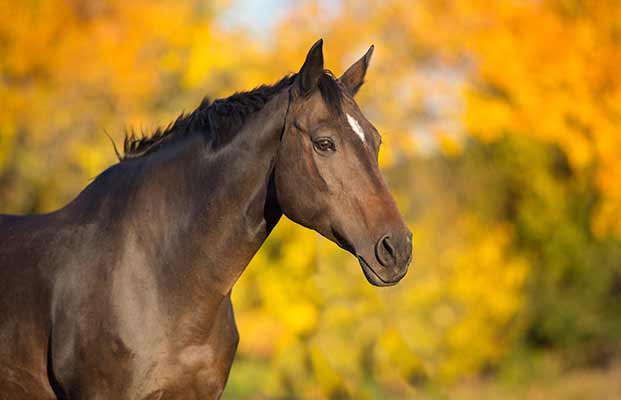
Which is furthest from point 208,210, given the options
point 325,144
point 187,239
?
point 325,144

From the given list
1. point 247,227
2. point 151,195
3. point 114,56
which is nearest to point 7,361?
point 151,195

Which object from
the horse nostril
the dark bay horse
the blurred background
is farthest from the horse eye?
the blurred background

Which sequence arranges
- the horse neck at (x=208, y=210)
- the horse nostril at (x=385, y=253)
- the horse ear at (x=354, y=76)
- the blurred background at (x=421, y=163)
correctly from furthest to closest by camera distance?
the blurred background at (x=421, y=163) < the horse ear at (x=354, y=76) < the horse neck at (x=208, y=210) < the horse nostril at (x=385, y=253)

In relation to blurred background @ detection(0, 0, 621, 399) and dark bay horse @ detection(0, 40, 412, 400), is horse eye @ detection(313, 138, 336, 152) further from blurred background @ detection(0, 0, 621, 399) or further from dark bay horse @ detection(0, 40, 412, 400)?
blurred background @ detection(0, 0, 621, 399)

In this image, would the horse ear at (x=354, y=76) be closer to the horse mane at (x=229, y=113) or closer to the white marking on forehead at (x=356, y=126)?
the horse mane at (x=229, y=113)

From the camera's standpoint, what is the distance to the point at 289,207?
3.61 m

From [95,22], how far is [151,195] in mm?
11093

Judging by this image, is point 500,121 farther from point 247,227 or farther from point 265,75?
point 247,227

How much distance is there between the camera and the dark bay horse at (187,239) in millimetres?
3488

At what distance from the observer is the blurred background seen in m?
11.8

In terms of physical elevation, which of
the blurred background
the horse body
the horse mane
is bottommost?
the horse body

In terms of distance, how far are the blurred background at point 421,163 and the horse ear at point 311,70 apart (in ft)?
25.9

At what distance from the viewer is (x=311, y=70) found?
3551mm

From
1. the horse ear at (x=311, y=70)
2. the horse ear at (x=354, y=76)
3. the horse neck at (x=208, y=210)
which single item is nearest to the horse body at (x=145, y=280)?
the horse neck at (x=208, y=210)
